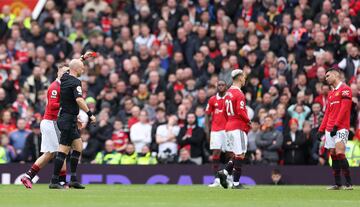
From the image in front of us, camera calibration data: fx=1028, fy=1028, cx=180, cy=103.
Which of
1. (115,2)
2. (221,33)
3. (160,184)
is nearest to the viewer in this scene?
(160,184)

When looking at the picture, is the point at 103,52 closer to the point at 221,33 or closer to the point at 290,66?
the point at 221,33

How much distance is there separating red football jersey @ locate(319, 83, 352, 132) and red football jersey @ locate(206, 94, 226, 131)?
3430 millimetres

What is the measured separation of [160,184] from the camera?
25.1 metres

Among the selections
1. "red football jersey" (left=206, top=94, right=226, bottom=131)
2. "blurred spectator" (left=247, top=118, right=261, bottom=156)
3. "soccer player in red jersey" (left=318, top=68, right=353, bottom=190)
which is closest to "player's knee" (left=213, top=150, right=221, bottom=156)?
"red football jersey" (left=206, top=94, right=226, bottom=131)

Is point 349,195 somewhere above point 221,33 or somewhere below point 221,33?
below

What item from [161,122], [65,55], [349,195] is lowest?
[349,195]

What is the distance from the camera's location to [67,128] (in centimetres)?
1931

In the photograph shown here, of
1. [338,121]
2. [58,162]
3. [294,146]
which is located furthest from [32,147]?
[338,121]

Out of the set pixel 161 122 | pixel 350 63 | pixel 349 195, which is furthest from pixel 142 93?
pixel 349 195

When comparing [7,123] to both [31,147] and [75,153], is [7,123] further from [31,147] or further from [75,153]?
[75,153]

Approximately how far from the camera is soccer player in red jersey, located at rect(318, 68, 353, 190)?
20266 millimetres

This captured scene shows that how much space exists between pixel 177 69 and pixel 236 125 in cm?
801

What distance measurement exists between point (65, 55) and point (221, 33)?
4.77m

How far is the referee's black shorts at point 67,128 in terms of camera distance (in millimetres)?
19344
